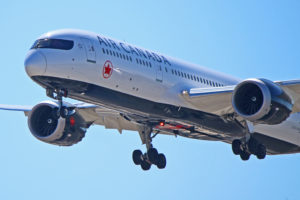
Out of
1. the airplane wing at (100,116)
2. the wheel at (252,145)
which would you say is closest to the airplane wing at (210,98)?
the wheel at (252,145)

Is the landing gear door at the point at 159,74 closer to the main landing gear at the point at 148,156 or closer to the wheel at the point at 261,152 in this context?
the main landing gear at the point at 148,156

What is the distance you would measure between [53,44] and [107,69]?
2975 mm

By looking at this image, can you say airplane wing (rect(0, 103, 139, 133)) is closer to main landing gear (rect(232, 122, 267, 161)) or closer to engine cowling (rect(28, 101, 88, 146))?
engine cowling (rect(28, 101, 88, 146))

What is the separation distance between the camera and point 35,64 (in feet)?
129

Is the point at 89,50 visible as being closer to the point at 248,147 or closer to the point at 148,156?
the point at 148,156

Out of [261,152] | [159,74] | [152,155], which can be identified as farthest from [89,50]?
[261,152]

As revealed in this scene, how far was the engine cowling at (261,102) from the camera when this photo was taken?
42406 mm

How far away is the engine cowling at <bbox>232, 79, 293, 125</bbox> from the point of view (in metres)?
42.4

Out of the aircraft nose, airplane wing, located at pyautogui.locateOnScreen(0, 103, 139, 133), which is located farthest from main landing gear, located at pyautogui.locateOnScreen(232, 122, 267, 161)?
the aircraft nose

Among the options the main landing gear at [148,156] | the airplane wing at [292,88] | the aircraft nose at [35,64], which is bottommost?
the aircraft nose at [35,64]

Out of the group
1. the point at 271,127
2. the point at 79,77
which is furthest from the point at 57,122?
the point at 271,127

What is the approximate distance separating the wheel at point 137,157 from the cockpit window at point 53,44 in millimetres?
10814

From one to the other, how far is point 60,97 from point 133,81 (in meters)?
3.99

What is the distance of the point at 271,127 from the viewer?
49.4 meters
